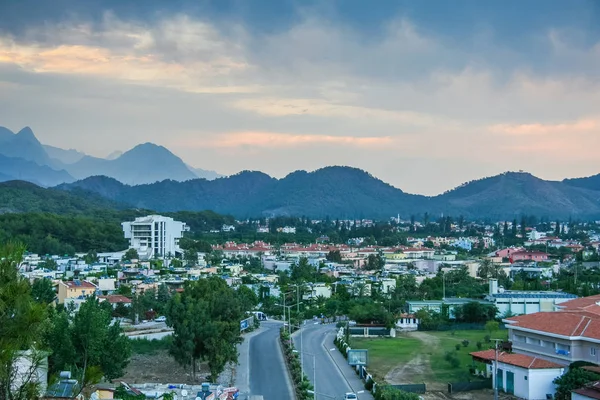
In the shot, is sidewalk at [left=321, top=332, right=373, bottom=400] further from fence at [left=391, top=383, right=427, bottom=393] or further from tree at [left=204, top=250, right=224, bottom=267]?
tree at [left=204, top=250, right=224, bottom=267]

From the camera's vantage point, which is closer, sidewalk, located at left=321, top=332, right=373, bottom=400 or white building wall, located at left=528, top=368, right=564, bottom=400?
white building wall, located at left=528, top=368, right=564, bottom=400

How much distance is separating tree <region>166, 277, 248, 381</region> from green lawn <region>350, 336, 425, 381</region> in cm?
361

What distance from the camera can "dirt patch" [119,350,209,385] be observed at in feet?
63.2

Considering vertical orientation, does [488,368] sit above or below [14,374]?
below

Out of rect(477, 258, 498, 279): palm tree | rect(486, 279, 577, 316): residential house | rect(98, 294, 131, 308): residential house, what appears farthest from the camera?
rect(477, 258, 498, 279): palm tree

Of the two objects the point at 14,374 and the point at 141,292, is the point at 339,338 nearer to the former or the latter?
the point at 141,292

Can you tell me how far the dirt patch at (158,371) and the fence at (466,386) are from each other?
5.68 m

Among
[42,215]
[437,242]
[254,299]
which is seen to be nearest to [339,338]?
[254,299]

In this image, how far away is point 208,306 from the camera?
2033cm

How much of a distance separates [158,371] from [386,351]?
690cm

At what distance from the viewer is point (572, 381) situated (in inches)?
637

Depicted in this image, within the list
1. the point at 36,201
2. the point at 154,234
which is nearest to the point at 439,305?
the point at 154,234

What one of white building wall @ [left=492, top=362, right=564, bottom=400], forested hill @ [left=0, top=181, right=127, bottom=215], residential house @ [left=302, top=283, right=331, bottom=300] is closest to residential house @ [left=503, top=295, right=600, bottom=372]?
white building wall @ [left=492, top=362, right=564, bottom=400]

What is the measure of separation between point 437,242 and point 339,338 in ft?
183
